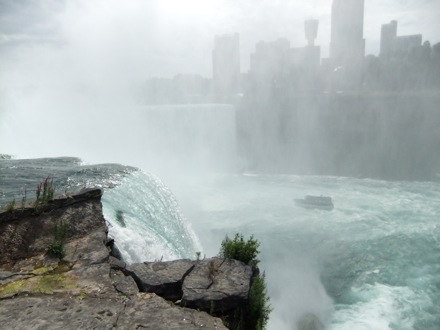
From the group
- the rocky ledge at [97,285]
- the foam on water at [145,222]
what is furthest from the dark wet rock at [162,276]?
the foam on water at [145,222]

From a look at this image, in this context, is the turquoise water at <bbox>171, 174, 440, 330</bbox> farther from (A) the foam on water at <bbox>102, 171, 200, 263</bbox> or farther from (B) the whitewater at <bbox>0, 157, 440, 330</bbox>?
(A) the foam on water at <bbox>102, 171, 200, 263</bbox>

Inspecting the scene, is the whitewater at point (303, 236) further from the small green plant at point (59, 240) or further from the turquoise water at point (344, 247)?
the small green plant at point (59, 240)

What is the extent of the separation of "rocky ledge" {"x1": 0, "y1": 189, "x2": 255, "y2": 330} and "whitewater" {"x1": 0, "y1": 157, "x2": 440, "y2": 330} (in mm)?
1852

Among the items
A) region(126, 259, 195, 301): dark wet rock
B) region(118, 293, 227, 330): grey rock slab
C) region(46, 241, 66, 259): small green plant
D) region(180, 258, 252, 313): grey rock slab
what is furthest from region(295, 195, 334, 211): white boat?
region(118, 293, 227, 330): grey rock slab

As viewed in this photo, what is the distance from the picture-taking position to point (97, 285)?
15.3ft

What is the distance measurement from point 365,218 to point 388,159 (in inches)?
1242

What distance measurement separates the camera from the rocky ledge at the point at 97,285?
4.01m

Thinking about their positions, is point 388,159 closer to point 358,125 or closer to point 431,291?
point 358,125

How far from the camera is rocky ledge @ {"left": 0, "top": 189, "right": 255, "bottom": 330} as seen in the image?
4008 millimetres

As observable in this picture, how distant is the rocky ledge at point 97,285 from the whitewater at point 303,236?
1.85 metres

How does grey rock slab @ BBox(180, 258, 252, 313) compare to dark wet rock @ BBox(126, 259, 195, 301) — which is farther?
dark wet rock @ BBox(126, 259, 195, 301)

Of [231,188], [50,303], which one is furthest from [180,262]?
[231,188]

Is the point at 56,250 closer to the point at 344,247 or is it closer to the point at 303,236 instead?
the point at 344,247

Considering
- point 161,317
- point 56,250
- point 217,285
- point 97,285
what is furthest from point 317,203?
point 161,317
